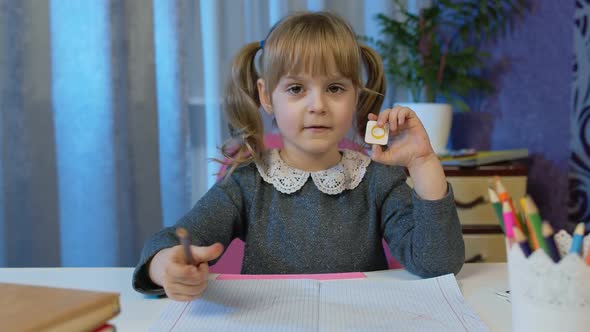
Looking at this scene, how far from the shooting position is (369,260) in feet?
3.19

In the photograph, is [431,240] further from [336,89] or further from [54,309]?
[54,309]

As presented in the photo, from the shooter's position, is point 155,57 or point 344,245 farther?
point 155,57

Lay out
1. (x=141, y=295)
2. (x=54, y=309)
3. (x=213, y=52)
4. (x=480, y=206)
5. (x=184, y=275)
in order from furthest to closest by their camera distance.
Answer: (x=213, y=52) → (x=480, y=206) → (x=141, y=295) → (x=184, y=275) → (x=54, y=309)

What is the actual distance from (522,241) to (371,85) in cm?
65

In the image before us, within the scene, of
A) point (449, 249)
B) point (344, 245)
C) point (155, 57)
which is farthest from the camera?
point (155, 57)

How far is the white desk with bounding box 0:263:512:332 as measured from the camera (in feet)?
2.04

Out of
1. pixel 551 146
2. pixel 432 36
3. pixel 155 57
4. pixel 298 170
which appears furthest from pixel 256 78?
pixel 551 146

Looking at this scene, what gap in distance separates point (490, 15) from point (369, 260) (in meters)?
1.50

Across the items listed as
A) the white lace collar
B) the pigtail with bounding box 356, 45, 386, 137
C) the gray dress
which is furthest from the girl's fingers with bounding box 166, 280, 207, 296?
the pigtail with bounding box 356, 45, 386, 137

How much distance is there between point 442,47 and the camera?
219cm

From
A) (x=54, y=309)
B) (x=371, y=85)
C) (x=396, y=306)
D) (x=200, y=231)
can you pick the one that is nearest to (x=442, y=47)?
Result: (x=371, y=85)

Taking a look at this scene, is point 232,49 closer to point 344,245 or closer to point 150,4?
point 150,4

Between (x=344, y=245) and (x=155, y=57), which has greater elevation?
(x=155, y=57)

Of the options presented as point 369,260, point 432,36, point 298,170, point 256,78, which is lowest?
point 369,260
